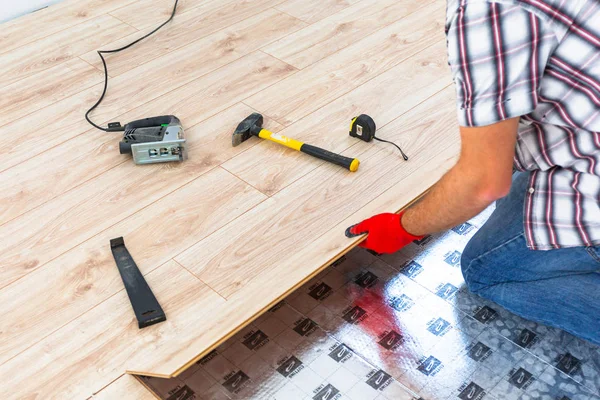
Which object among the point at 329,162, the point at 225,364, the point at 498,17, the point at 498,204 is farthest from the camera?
the point at 329,162

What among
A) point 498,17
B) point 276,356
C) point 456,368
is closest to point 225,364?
point 276,356

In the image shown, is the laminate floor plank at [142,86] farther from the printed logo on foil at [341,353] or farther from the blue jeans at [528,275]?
the blue jeans at [528,275]

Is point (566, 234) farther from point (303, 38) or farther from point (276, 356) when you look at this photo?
point (303, 38)

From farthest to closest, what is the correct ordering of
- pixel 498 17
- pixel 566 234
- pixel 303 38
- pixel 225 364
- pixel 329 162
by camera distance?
pixel 303 38 → pixel 329 162 → pixel 225 364 → pixel 566 234 → pixel 498 17

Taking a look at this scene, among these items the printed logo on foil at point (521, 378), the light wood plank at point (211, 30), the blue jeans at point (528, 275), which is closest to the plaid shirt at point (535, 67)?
the blue jeans at point (528, 275)

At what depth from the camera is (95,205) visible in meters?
1.77

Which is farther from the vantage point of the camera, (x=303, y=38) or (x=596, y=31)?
(x=303, y=38)

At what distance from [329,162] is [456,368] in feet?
2.01

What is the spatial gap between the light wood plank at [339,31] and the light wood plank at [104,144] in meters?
0.07

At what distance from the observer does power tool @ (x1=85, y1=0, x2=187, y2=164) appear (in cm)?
184

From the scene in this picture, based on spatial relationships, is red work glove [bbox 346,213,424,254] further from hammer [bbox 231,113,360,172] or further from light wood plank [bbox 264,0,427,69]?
light wood plank [bbox 264,0,427,69]

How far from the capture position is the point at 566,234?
56.7 inches

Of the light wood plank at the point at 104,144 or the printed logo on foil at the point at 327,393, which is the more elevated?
the light wood plank at the point at 104,144

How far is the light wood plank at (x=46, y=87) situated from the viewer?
81.8 inches
